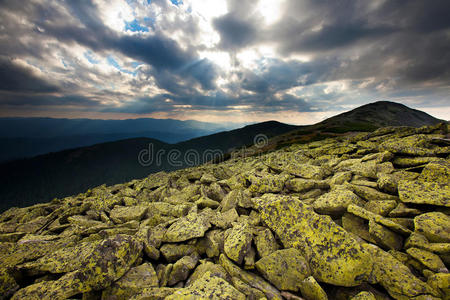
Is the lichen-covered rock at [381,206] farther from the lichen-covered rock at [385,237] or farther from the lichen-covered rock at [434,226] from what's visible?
the lichen-covered rock at [385,237]

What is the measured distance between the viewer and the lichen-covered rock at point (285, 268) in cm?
512

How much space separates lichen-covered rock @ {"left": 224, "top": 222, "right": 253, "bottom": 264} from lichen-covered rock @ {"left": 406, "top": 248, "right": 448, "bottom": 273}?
4.68m

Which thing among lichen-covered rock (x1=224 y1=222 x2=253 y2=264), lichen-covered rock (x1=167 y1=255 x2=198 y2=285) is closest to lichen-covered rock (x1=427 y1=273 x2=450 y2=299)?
lichen-covered rock (x1=224 y1=222 x2=253 y2=264)

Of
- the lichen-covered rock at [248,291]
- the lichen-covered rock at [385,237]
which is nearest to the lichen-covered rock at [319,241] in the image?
the lichen-covered rock at [385,237]

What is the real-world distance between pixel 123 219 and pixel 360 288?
1065cm

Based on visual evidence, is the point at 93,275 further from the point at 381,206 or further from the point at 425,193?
the point at 425,193

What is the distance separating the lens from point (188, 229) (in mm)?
7258

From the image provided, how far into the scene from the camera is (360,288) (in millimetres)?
4949

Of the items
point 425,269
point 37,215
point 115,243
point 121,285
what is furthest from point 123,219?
point 425,269

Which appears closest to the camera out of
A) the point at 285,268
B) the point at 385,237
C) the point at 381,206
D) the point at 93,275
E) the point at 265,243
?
the point at 93,275

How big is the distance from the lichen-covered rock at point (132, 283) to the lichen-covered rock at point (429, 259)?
299 inches

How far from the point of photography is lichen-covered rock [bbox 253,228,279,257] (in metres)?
6.00

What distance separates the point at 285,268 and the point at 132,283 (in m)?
4.57

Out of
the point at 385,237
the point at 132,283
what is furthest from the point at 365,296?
the point at 132,283
